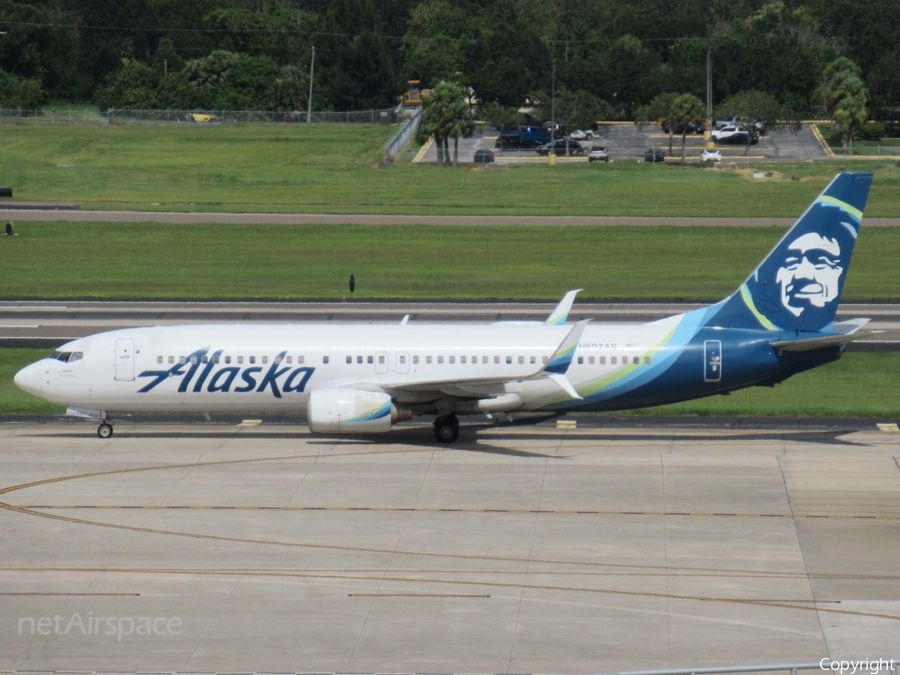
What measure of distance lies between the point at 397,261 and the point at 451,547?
4939cm

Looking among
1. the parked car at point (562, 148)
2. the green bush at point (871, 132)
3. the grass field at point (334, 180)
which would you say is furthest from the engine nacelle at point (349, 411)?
the green bush at point (871, 132)

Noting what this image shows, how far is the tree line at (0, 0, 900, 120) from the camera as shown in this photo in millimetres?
147750

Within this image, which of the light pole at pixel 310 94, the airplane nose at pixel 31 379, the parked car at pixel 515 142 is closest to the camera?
the airplane nose at pixel 31 379

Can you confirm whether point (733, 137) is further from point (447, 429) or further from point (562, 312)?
point (447, 429)

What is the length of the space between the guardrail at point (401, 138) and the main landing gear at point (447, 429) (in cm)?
8514

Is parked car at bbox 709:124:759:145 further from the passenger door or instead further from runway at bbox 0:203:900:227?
the passenger door

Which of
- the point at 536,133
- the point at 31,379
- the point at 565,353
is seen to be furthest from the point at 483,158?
the point at 31,379

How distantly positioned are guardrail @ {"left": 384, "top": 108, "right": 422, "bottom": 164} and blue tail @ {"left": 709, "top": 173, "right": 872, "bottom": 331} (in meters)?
85.6

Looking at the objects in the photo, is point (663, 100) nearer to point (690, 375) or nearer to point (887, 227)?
point (887, 227)

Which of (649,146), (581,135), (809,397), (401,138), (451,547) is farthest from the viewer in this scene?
(581,135)

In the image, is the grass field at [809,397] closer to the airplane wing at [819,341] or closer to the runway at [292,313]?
the airplane wing at [819,341]

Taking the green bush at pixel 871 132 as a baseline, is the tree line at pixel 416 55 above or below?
above

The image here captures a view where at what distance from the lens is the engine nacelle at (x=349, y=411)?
34.8 metres

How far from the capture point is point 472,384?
115ft
